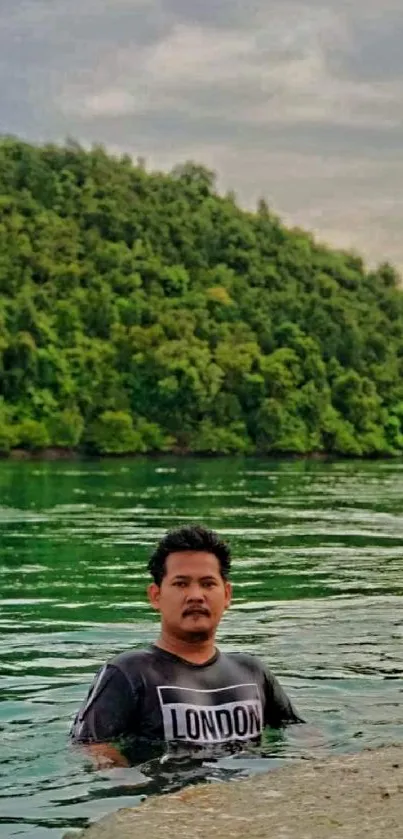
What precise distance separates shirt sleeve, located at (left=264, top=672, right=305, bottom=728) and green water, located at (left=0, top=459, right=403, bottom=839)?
150 mm

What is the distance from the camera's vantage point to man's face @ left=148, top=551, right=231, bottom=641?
7898 mm

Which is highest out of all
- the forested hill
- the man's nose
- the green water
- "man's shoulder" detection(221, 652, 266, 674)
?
the forested hill

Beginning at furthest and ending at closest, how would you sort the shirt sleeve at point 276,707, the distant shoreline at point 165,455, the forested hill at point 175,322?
the forested hill at point 175,322 → the distant shoreline at point 165,455 → the shirt sleeve at point 276,707

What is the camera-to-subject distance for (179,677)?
8125 mm

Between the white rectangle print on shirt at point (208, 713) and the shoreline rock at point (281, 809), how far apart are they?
67cm

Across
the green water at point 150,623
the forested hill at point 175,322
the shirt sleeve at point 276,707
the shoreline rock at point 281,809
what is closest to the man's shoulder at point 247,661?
the shirt sleeve at point 276,707

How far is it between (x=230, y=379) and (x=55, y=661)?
124 meters

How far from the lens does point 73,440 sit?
4532 inches

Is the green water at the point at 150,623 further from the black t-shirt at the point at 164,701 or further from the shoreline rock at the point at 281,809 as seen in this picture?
the shoreline rock at the point at 281,809

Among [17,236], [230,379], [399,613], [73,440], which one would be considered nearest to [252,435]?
[230,379]

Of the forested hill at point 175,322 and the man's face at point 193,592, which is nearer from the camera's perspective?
the man's face at point 193,592

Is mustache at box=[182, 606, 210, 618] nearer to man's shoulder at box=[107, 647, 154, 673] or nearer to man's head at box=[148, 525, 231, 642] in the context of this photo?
man's head at box=[148, 525, 231, 642]

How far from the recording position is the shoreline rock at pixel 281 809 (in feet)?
20.1

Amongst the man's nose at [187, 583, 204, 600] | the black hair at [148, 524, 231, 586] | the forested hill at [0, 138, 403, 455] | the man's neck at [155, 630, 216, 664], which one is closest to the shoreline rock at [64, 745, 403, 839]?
the man's neck at [155, 630, 216, 664]
